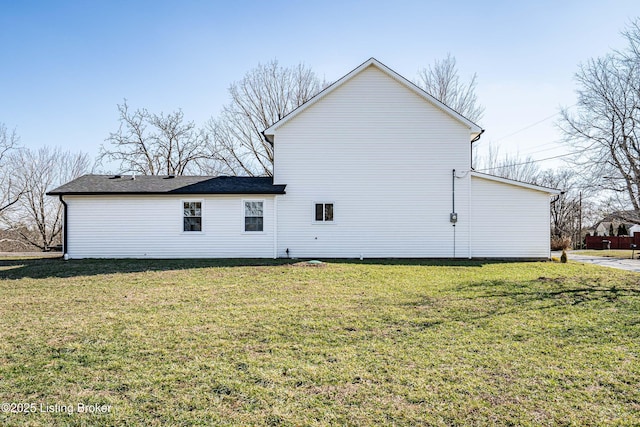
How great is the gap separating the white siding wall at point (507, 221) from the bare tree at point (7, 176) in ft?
104

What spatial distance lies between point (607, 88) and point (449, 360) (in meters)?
25.7

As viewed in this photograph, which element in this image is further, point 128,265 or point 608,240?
point 608,240

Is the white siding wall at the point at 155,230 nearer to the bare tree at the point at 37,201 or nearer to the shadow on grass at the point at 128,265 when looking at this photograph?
the shadow on grass at the point at 128,265

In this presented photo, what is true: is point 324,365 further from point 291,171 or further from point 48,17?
point 48,17

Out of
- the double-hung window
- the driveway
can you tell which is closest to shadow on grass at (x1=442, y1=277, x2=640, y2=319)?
the driveway

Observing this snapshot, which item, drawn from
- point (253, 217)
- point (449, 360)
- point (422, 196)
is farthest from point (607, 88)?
point (449, 360)

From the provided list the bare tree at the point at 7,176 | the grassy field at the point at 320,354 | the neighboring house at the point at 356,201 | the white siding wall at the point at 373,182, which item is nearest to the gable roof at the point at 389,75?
the neighboring house at the point at 356,201

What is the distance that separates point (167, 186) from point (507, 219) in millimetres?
14807

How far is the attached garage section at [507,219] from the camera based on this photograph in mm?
16172

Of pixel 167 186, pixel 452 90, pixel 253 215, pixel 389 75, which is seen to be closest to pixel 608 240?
pixel 452 90

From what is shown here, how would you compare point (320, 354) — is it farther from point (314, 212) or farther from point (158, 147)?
point (158, 147)

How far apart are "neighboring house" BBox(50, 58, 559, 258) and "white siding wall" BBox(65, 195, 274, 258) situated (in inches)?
1.7

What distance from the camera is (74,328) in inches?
238

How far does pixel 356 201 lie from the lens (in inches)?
643
